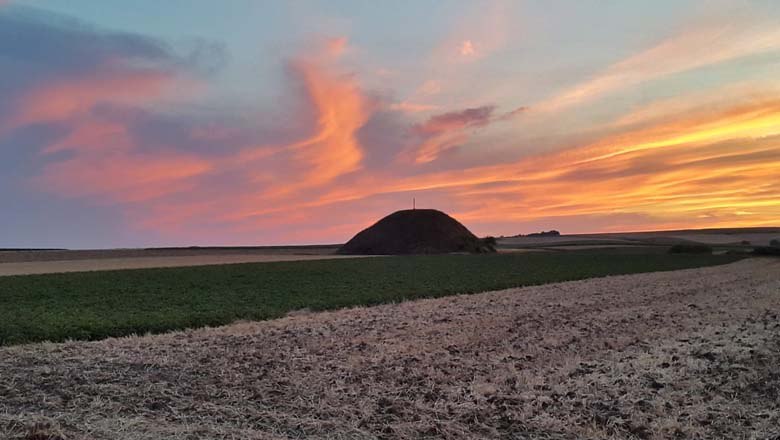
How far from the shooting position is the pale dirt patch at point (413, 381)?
8336 mm

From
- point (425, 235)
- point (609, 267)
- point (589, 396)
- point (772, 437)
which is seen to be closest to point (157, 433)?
point (589, 396)

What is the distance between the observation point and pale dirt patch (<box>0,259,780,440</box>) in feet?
27.3

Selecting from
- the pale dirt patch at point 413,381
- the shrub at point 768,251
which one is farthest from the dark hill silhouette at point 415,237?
the pale dirt patch at point 413,381

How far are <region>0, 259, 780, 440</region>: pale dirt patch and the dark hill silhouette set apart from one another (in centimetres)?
6359

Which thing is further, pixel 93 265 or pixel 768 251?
pixel 768 251

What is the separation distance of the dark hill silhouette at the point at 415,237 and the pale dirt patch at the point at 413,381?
63587 millimetres

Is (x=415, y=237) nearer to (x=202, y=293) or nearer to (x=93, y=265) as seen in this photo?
(x=93, y=265)

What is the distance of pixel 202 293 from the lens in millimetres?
25328

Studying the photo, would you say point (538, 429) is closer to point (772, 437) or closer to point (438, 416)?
point (438, 416)

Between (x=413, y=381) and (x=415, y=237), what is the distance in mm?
72295

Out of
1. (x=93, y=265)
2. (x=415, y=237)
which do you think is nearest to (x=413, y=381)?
(x=93, y=265)

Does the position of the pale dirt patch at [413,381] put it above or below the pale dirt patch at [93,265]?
below

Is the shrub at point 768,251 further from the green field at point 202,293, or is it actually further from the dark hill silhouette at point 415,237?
the dark hill silhouette at point 415,237

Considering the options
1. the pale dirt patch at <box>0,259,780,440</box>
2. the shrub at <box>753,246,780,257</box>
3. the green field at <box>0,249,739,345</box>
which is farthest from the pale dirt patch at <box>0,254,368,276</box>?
the shrub at <box>753,246,780,257</box>
